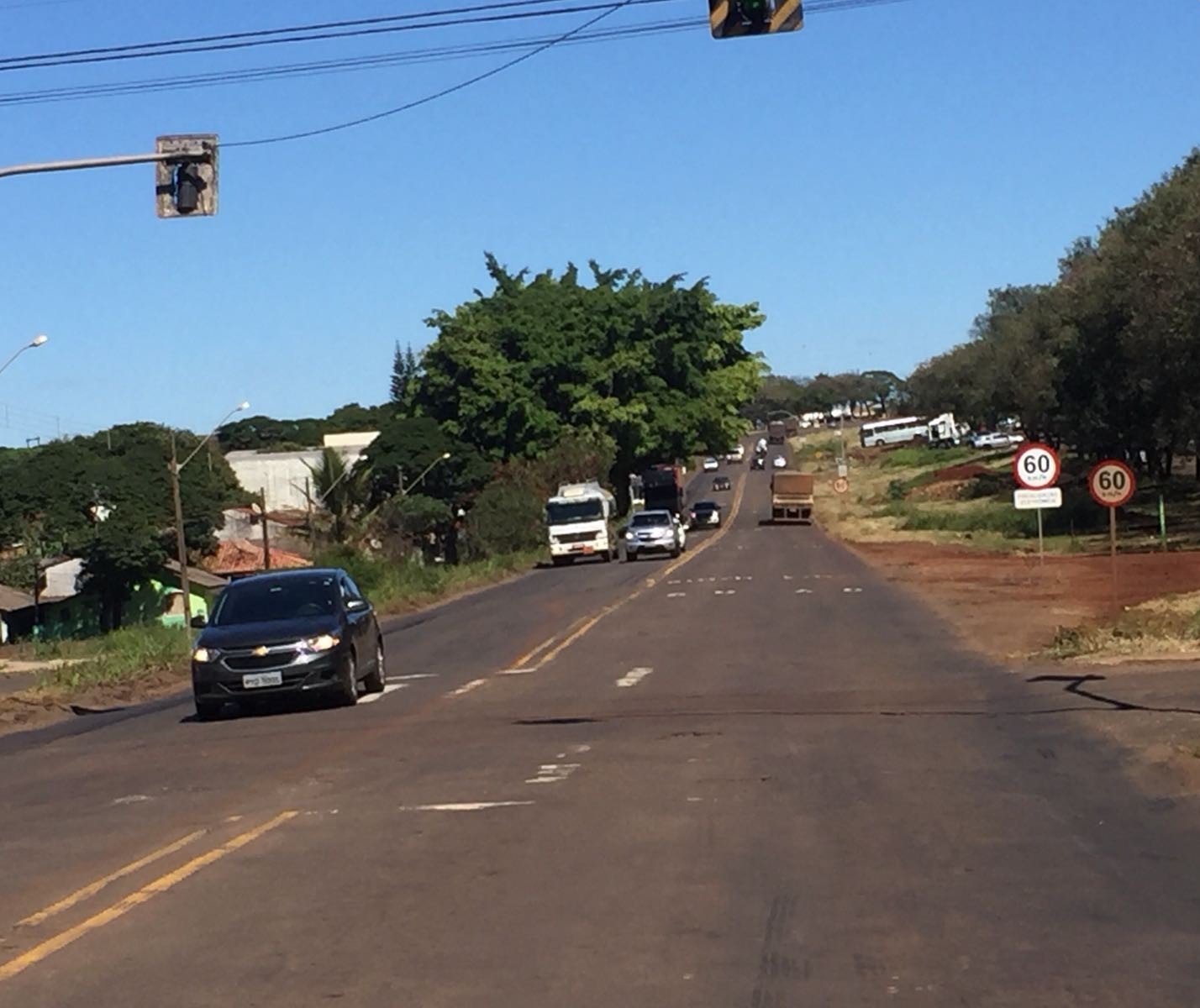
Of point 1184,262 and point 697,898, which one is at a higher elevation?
point 1184,262

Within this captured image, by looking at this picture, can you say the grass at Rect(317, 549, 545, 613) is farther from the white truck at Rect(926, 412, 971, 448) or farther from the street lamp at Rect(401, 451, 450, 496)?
the white truck at Rect(926, 412, 971, 448)

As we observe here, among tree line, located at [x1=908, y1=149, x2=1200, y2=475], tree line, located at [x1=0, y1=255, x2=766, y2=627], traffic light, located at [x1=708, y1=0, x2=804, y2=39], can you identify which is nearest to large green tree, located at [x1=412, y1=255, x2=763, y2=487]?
tree line, located at [x1=0, y1=255, x2=766, y2=627]

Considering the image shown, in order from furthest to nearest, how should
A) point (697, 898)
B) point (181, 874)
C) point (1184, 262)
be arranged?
point (1184, 262), point (181, 874), point (697, 898)

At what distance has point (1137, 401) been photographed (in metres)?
60.5

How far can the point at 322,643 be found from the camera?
63.8 ft

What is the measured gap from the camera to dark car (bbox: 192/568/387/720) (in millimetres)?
19266

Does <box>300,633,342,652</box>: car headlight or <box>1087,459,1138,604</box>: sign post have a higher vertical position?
<box>1087,459,1138,604</box>: sign post

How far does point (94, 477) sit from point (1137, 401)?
3690 centimetres

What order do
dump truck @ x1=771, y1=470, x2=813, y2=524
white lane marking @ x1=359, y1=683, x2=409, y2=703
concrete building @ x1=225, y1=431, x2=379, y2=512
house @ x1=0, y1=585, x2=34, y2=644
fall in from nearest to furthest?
white lane marking @ x1=359, y1=683, x2=409, y2=703 → house @ x1=0, y1=585, x2=34, y2=644 → dump truck @ x1=771, y1=470, x2=813, y2=524 → concrete building @ x1=225, y1=431, x2=379, y2=512

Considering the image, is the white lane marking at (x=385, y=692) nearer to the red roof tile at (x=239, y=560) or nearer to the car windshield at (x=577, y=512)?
the car windshield at (x=577, y=512)

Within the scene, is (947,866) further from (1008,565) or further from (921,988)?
(1008,565)

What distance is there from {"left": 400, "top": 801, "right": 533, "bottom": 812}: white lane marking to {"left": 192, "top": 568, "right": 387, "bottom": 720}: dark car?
7631 mm

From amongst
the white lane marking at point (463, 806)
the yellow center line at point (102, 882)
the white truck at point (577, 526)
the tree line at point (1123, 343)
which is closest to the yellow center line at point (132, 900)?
the yellow center line at point (102, 882)

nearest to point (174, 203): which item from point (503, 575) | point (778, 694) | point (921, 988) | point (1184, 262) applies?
point (778, 694)
